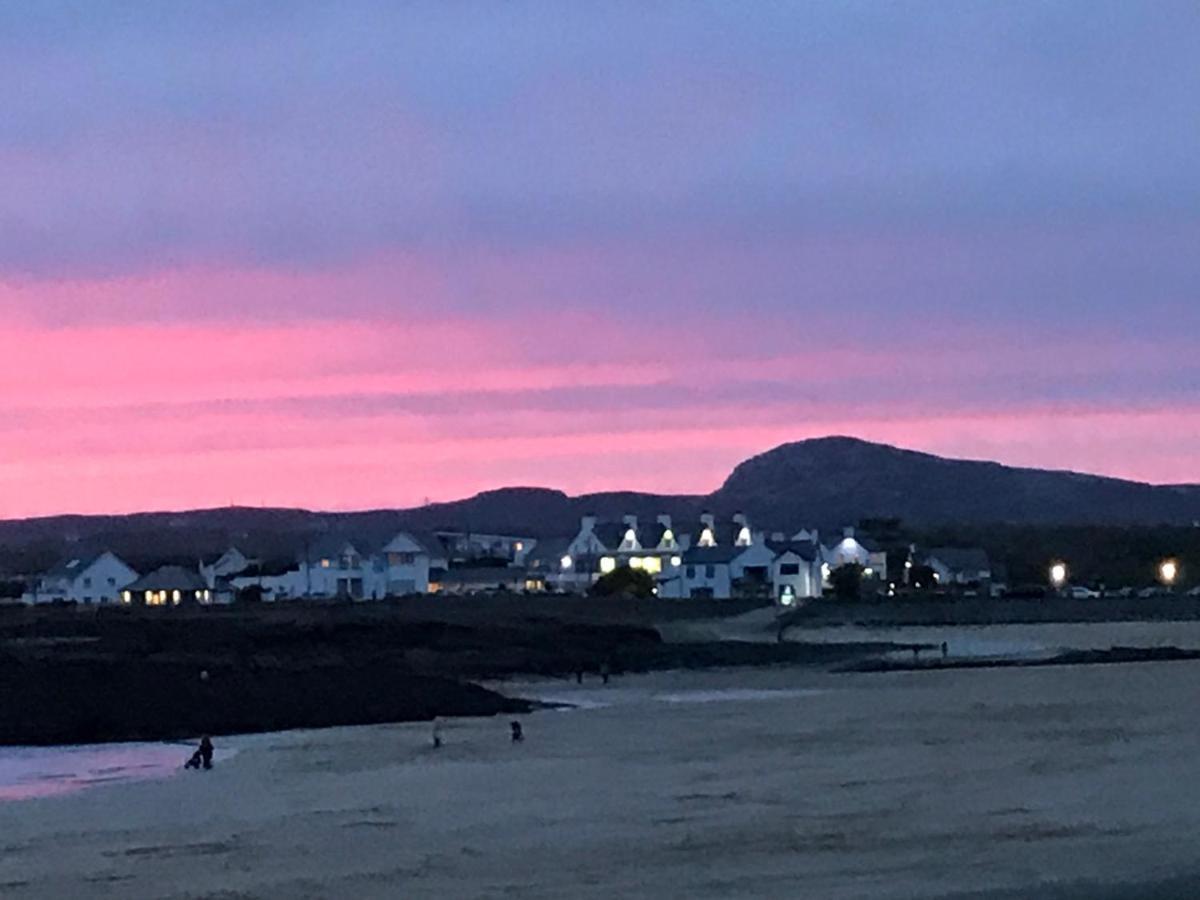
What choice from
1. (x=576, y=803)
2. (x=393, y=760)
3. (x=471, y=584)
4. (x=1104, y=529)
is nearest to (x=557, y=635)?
(x=393, y=760)

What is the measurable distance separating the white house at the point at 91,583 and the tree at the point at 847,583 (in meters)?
46.5

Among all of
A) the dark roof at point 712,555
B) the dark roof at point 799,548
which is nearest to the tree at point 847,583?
the dark roof at point 799,548

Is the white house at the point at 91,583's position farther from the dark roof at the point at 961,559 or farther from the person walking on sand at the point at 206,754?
the person walking on sand at the point at 206,754

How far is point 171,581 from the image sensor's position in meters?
107

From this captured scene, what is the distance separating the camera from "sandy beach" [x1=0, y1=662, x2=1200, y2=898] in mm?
16391

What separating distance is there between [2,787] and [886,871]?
527 inches

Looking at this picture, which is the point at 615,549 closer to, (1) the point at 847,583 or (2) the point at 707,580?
(2) the point at 707,580

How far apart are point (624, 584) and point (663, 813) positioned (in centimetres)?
6646

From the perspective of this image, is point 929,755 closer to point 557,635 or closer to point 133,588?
point 557,635

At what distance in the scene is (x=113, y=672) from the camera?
3594 centimetres

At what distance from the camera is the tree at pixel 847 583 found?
82375mm

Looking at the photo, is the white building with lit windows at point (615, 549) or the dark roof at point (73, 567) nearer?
the white building with lit windows at point (615, 549)

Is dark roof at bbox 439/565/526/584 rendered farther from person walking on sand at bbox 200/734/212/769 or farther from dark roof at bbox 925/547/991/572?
person walking on sand at bbox 200/734/212/769

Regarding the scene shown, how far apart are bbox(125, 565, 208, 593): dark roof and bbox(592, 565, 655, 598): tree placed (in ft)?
94.6
